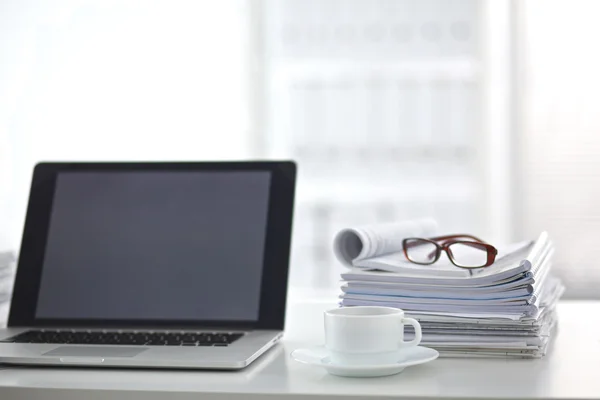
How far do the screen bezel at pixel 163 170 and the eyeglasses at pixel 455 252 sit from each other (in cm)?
17

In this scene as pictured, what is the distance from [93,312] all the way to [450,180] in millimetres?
2032

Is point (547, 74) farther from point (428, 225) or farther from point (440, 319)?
point (440, 319)

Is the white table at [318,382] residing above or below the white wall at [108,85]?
below

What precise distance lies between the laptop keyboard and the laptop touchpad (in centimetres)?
3

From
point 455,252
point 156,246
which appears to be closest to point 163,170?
point 156,246

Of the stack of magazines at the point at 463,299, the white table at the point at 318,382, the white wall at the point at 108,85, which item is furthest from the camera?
the white wall at the point at 108,85

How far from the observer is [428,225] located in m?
1.22

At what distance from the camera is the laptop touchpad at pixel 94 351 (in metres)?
0.87

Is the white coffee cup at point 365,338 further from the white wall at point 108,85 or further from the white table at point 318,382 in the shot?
the white wall at point 108,85

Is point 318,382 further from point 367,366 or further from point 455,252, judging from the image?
point 455,252

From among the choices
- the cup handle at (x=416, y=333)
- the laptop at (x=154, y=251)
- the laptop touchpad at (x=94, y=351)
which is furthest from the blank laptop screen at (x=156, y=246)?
the cup handle at (x=416, y=333)

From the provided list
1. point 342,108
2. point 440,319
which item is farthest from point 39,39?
point 342,108

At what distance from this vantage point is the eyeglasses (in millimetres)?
907

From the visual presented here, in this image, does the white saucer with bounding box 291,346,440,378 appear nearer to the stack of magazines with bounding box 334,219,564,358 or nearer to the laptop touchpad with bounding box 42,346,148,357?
the stack of magazines with bounding box 334,219,564,358
